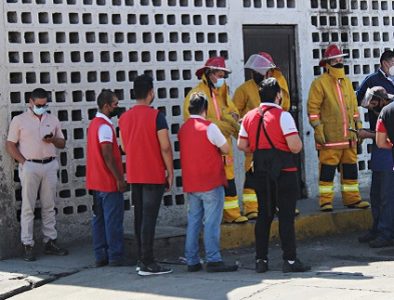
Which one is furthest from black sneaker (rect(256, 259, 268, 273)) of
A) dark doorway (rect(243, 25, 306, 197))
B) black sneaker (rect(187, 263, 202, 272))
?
dark doorway (rect(243, 25, 306, 197))

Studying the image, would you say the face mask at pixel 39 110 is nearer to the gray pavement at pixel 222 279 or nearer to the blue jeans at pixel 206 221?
the gray pavement at pixel 222 279

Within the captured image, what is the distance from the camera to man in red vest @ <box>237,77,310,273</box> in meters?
8.19

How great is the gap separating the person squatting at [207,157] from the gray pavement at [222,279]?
204 mm

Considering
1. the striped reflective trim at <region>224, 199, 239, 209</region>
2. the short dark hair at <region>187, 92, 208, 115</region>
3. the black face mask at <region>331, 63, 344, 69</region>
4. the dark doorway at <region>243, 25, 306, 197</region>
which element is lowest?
the striped reflective trim at <region>224, 199, 239, 209</region>

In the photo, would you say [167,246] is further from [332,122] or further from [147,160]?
[332,122]

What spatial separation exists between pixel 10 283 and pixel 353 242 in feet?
12.5

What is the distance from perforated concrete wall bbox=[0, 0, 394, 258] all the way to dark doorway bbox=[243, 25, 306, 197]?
77 millimetres

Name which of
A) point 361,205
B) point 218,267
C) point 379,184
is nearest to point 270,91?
point 218,267

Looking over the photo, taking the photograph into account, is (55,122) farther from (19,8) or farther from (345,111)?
(345,111)

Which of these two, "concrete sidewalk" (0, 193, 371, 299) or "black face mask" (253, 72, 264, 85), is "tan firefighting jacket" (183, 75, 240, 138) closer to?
"black face mask" (253, 72, 264, 85)

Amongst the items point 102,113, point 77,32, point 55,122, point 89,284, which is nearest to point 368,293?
point 89,284

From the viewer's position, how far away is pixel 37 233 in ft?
32.2

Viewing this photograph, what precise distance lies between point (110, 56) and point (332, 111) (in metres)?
2.61

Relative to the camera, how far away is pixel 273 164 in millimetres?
8188
